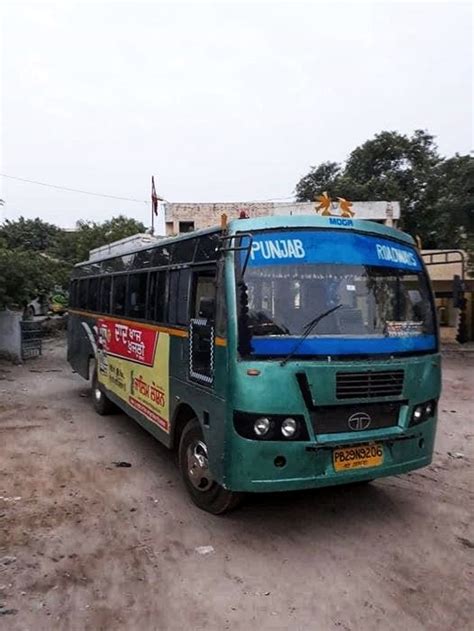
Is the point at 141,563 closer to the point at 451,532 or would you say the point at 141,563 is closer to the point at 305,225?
the point at 451,532

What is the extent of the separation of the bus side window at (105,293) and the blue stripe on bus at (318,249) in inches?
176

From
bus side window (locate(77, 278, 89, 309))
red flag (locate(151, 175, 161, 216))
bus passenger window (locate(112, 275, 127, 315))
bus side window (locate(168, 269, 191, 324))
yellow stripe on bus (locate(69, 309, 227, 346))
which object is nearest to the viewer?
yellow stripe on bus (locate(69, 309, 227, 346))

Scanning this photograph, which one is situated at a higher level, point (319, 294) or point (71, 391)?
point (319, 294)

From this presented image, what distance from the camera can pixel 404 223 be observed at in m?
30.2

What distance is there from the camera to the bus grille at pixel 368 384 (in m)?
3.83

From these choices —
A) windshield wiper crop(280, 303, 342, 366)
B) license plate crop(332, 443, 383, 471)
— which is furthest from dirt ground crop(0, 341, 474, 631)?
windshield wiper crop(280, 303, 342, 366)

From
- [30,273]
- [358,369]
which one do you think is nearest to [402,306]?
[358,369]

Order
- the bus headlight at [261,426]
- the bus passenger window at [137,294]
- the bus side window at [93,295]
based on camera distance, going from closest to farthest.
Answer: the bus headlight at [261,426], the bus passenger window at [137,294], the bus side window at [93,295]

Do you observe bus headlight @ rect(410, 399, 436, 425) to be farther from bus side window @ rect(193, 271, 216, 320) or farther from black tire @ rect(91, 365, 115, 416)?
black tire @ rect(91, 365, 115, 416)

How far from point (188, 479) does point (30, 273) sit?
10874 millimetres

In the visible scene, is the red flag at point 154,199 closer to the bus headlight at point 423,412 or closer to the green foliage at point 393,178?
the green foliage at point 393,178

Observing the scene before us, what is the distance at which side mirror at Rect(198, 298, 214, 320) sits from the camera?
4160 mm

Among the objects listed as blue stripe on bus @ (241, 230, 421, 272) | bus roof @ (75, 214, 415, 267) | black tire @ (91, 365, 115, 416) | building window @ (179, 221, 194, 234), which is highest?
building window @ (179, 221, 194, 234)

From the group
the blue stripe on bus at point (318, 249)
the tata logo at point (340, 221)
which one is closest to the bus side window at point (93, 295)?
the blue stripe on bus at point (318, 249)
